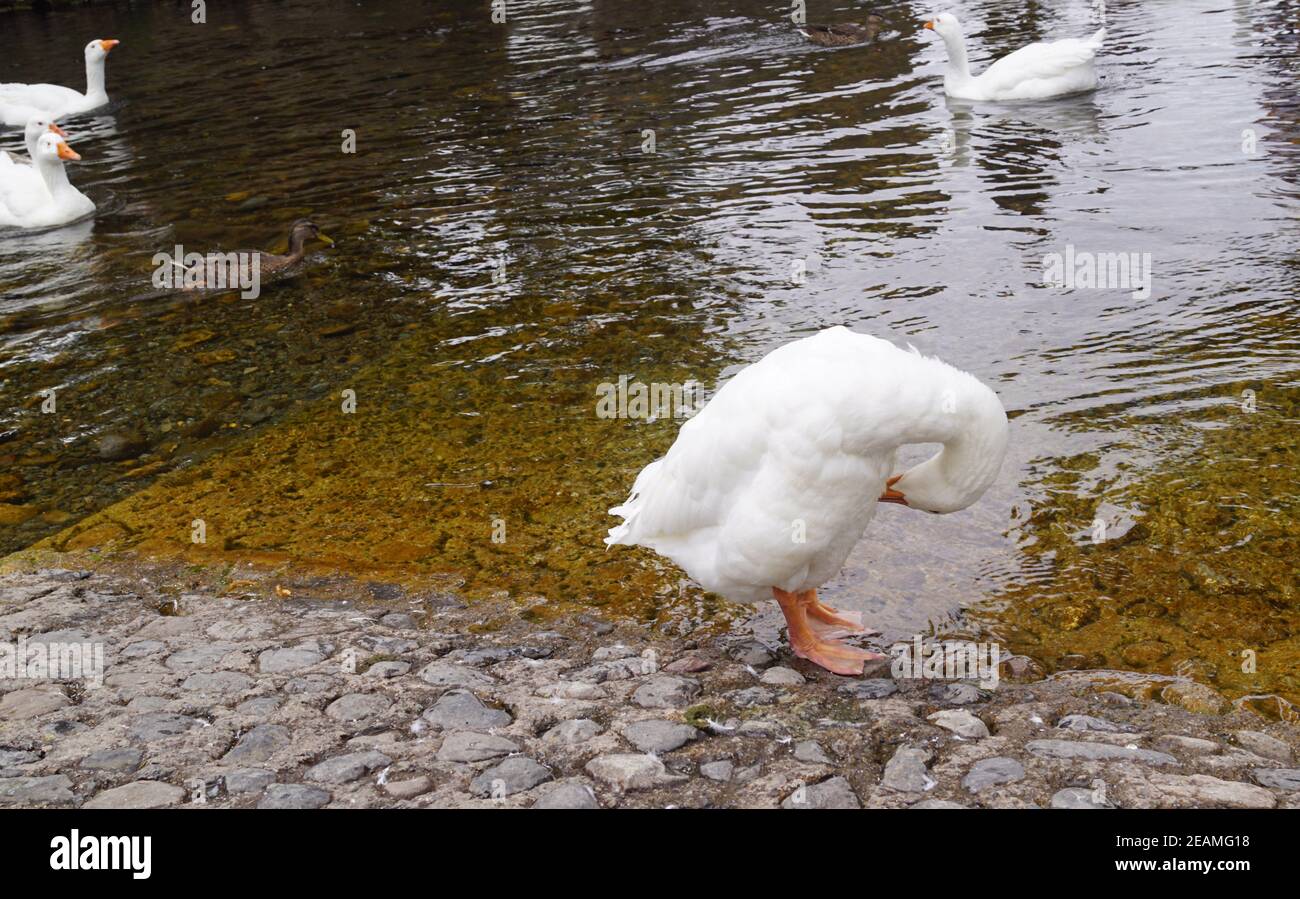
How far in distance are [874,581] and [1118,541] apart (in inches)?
47.6

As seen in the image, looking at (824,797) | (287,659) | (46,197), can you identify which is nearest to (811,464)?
(824,797)

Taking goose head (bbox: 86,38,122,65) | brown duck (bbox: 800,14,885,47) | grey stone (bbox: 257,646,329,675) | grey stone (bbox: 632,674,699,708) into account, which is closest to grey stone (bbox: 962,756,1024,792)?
grey stone (bbox: 632,674,699,708)

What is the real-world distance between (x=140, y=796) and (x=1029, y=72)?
528 inches

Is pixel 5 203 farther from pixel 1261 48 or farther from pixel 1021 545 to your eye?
pixel 1261 48

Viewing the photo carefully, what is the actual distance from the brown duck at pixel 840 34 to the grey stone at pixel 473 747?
1595cm

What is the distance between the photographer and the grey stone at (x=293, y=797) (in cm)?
404

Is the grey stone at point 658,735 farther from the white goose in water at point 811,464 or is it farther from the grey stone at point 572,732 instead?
the white goose in water at point 811,464

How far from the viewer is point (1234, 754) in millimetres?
4230

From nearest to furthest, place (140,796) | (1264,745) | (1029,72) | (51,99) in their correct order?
(140,796) → (1264,745) → (1029,72) → (51,99)

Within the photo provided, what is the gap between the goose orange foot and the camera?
16.9 ft

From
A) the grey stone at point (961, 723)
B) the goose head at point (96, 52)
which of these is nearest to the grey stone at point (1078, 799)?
the grey stone at point (961, 723)

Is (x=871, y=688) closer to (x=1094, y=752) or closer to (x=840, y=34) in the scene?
(x=1094, y=752)

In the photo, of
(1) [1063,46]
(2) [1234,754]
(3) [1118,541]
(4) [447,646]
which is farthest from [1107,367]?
(1) [1063,46]

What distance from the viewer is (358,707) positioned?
15.8 feet
